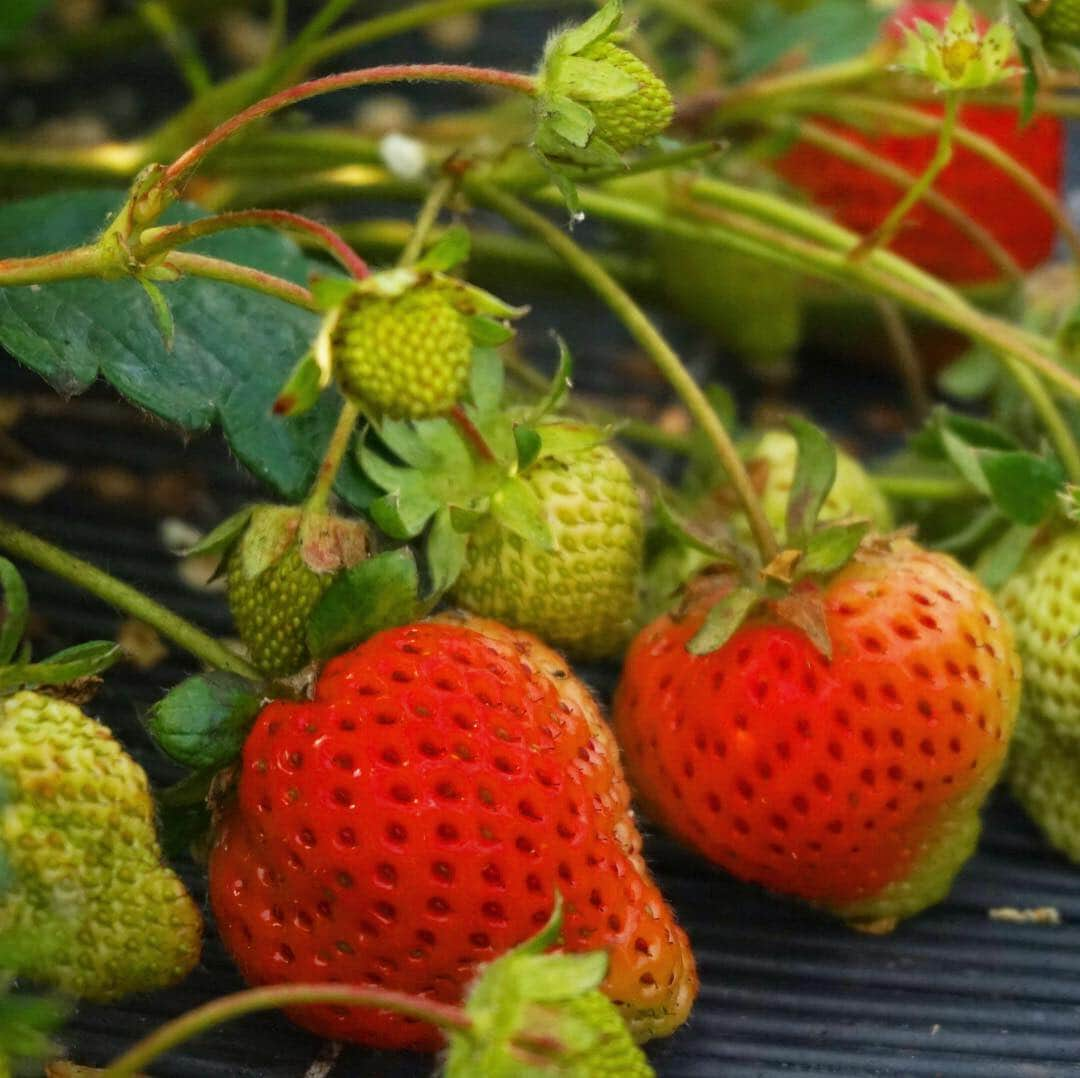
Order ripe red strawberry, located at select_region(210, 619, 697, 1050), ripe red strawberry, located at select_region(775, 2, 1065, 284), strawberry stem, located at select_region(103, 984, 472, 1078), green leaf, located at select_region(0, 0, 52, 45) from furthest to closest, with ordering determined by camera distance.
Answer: ripe red strawberry, located at select_region(775, 2, 1065, 284) → green leaf, located at select_region(0, 0, 52, 45) → ripe red strawberry, located at select_region(210, 619, 697, 1050) → strawberry stem, located at select_region(103, 984, 472, 1078)

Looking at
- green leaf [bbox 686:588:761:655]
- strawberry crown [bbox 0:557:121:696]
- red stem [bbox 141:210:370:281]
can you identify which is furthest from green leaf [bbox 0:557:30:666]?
green leaf [bbox 686:588:761:655]

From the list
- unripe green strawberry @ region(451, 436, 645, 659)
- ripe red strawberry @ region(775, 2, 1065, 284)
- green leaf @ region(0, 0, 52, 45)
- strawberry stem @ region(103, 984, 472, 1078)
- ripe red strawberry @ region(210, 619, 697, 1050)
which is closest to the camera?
strawberry stem @ region(103, 984, 472, 1078)

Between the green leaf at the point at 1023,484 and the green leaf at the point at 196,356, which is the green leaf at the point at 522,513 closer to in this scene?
the green leaf at the point at 196,356

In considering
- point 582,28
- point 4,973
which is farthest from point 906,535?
point 4,973

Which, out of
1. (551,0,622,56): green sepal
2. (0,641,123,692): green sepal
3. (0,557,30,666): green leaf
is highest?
(551,0,622,56): green sepal

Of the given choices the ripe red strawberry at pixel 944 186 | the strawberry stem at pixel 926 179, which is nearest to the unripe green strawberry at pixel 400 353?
the strawberry stem at pixel 926 179

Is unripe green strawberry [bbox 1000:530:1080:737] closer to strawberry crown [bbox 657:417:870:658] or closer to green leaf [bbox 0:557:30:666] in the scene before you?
strawberry crown [bbox 657:417:870:658]

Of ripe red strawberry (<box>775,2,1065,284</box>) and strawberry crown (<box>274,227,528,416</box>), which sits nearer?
strawberry crown (<box>274,227,528,416</box>)
